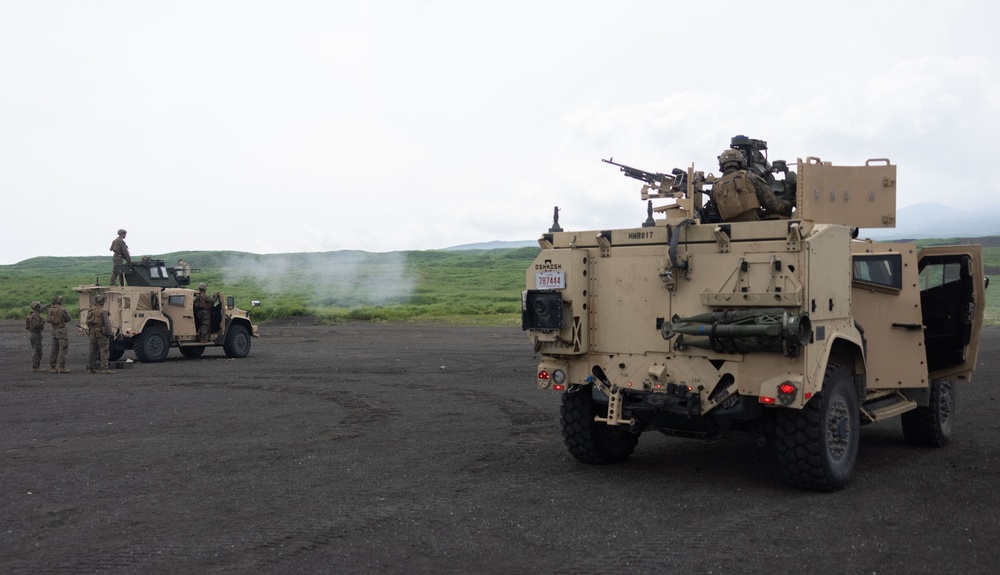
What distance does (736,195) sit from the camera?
9.65m

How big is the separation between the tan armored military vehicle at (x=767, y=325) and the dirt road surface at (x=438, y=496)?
539 mm

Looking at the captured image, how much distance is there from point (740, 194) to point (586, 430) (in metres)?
2.86

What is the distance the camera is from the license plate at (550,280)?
9359mm

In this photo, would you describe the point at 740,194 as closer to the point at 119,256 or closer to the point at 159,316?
the point at 159,316

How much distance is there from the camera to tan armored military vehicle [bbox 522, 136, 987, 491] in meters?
8.28

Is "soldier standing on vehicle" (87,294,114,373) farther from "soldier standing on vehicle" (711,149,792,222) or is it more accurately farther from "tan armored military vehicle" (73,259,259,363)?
"soldier standing on vehicle" (711,149,792,222)

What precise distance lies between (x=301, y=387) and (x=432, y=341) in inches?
531

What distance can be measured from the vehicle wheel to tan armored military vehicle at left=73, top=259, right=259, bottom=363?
645 inches

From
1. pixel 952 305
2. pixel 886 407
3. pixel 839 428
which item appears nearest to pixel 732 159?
pixel 839 428

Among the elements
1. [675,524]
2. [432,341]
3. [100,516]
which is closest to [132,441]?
[100,516]

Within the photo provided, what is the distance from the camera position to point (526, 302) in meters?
9.48

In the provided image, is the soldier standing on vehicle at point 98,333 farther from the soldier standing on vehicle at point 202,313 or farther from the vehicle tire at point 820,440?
the vehicle tire at point 820,440

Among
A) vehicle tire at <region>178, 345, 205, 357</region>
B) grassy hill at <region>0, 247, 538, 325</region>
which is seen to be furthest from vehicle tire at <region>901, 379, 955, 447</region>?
grassy hill at <region>0, 247, 538, 325</region>

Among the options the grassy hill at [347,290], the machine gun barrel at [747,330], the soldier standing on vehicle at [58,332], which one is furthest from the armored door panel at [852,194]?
the grassy hill at [347,290]
